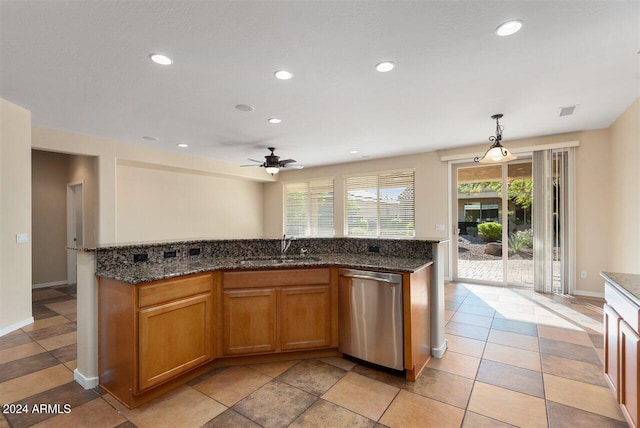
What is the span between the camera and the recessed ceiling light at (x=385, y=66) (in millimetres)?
2450

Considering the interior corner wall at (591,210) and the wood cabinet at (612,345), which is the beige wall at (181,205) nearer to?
the wood cabinet at (612,345)

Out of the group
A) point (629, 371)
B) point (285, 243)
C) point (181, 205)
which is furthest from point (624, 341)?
point (181, 205)

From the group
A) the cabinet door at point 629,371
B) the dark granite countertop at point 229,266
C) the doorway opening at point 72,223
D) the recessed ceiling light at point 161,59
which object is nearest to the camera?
the cabinet door at point 629,371

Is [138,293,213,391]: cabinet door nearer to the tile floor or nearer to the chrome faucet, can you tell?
the tile floor

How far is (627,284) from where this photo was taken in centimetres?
182

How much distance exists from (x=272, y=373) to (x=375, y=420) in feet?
3.19

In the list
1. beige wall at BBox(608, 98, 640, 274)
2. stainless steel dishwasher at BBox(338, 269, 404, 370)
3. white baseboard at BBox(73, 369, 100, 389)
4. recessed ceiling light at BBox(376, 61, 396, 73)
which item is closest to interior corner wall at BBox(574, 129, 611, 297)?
beige wall at BBox(608, 98, 640, 274)

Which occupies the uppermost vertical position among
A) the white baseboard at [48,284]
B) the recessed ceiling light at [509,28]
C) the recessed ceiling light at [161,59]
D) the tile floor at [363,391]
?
the recessed ceiling light at [161,59]

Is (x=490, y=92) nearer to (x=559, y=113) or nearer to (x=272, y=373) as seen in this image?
(x=559, y=113)

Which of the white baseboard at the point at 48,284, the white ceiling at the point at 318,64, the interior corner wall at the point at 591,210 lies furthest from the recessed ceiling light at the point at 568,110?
the white baseboard at the point at 48,284

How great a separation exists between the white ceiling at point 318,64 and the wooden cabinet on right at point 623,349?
1.87 metres

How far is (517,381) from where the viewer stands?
2.30 metres

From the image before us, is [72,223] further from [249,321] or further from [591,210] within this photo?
[591,210]

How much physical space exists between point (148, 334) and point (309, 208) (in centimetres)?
591
